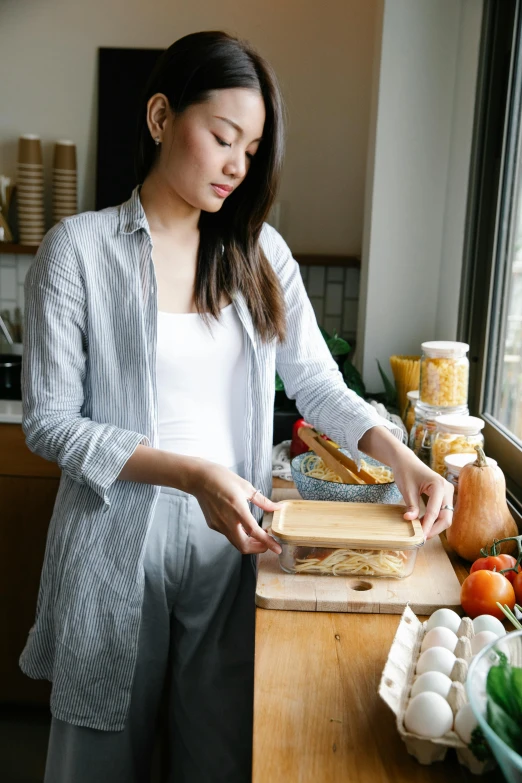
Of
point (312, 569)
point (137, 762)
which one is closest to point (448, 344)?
point (312, 569)

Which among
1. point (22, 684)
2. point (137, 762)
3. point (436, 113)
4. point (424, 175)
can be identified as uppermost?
point (436, 113)

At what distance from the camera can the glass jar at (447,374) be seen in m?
1.63

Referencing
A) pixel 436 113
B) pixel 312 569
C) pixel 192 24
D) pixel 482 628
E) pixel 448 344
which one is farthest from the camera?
pixel 192 24

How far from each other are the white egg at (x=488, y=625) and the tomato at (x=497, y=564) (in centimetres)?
18

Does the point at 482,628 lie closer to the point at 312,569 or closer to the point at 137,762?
the point at 312,569

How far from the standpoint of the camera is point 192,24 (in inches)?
101

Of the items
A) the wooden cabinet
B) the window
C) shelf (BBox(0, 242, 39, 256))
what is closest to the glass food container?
the window

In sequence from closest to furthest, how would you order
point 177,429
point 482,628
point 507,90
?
1. point 482,628
2. point 177,429
3. point 507,90

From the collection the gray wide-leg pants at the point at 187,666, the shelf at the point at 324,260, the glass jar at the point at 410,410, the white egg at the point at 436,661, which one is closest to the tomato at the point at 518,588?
the white egg at the point at 436,661

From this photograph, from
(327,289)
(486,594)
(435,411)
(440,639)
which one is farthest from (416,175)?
(440,639)

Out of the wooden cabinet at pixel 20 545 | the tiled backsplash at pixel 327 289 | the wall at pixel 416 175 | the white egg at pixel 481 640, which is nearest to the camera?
the white egg at pixel 481 640

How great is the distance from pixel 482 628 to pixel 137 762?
2.48 feet

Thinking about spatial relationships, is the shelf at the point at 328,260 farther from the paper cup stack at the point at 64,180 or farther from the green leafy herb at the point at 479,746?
the green leafy herb at the point at 479,746

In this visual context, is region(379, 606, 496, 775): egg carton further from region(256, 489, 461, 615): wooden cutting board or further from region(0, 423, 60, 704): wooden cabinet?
region(0, 423, 60, 704): wooden cabinet
